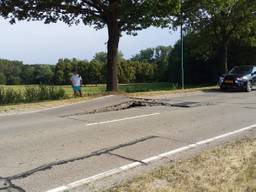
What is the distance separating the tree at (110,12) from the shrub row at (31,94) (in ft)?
11.7

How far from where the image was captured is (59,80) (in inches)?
3617

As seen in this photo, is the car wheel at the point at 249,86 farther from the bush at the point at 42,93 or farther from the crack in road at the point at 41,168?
the crack in road at the point at 41,168

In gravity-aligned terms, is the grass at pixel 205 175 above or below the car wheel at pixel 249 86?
below

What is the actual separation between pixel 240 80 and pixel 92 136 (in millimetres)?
19507

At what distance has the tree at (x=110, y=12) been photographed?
908 inches

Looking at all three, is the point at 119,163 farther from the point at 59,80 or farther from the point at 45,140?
the point at 59,80

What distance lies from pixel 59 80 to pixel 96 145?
8338 centimetres

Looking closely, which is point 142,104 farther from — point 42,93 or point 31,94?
point 31,94

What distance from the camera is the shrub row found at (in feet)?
71.1

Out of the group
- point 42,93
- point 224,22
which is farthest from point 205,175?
point 224,22

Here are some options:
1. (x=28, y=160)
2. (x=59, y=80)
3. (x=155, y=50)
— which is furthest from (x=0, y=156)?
(x=155, y=50)

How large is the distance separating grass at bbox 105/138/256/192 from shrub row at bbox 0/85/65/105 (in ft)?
48.2

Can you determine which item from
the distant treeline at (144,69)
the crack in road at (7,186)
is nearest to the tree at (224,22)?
the distant treeline at (144,69)

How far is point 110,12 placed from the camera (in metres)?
24.5
